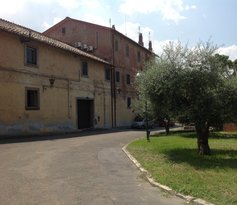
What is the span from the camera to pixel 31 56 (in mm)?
A: 27516

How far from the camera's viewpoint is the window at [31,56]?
27.0 metres

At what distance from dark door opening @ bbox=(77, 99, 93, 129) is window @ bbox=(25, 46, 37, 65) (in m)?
6.95

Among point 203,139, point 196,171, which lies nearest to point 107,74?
point 203,139

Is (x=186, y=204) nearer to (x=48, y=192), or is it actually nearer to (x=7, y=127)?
(x=48, y=192)

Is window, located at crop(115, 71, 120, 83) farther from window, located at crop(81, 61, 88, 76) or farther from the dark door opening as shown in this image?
window, located at crop(81, 61, 88, 76)

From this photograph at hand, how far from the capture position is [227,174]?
33.8 ft

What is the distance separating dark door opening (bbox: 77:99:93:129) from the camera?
111 feet

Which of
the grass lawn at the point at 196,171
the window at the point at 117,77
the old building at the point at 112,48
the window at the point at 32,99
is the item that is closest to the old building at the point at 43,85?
the window at the point at 32,99

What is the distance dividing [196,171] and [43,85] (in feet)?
62.8

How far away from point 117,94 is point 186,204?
34.5 meters

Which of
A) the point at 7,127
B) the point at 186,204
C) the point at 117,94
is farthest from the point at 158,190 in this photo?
the point at 117,94

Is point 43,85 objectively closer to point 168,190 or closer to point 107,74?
point 107,74

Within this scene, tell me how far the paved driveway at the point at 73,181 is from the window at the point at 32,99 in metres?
11.7

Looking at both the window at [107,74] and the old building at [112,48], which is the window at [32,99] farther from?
the old building at [112,48]
